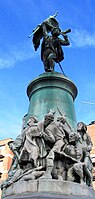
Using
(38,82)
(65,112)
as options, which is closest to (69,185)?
(65,112)

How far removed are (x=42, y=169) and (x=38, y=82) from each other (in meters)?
3.08

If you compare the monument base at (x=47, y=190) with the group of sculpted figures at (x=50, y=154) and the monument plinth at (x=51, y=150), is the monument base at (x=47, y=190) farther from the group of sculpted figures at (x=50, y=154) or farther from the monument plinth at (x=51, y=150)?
the group of sculpted figures at (x=50, y=154)

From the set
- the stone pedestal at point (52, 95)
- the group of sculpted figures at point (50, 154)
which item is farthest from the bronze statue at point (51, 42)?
the group of sculpted figures at point (50, 154)

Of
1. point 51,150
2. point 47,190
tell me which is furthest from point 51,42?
point 47,190

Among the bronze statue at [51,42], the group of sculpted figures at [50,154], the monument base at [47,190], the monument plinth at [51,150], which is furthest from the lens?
the bronze statue at [51,42]

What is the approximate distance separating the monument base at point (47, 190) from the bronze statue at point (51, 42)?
411 centimetres

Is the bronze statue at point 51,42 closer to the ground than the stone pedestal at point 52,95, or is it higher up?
higher up

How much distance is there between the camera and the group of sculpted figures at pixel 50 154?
6.06 metres

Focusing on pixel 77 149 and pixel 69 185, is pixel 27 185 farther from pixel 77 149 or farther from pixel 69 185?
pixel 77 149

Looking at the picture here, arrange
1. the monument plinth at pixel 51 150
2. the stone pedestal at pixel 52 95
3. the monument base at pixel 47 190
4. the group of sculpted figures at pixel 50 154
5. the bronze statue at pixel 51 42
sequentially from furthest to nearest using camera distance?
the bronze statue at pixel 51 42
the stone pedestal at pixel 52 95
the group of sculpted figures at pixel 50 154
the monument plinth at pixel 51 150
the monument base at pixel 47 190

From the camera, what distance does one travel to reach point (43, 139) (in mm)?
6520

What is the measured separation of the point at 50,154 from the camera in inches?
243

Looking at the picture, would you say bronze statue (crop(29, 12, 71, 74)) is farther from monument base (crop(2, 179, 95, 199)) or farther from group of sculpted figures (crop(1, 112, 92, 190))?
monument base (crop(2, 179, 95, 199))

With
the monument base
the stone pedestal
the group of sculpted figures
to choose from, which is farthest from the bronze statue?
the monument base
